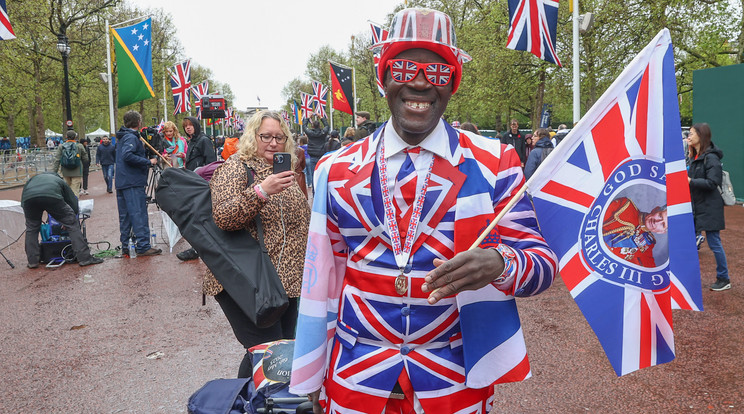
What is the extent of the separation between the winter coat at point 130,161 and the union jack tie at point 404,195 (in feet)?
26.2

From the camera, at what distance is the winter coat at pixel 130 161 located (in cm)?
899

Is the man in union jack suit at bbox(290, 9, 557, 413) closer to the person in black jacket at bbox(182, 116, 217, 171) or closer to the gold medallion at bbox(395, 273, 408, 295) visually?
the gold medallion at bbox(395, 273, 408, 295)

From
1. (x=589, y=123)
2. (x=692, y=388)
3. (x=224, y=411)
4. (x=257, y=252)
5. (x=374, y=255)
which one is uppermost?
(x=589, y=123)

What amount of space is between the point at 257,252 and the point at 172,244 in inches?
276

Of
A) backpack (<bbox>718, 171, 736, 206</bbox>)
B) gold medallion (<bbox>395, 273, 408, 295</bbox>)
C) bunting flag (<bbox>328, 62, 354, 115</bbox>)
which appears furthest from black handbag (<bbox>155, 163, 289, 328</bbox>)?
bunting flag (<bbox>328, 62, 354, 115</bbox>)

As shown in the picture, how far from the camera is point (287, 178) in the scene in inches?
131

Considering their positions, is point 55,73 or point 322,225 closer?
point 322,225

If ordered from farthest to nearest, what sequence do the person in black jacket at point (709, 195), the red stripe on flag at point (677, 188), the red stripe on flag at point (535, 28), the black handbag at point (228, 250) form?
the red stripe on flag at point (535, 28) < the person in black jacket at point (709, 195) < the black handbag at point (228, 250) < the red stripe on flag at point (677, 188)

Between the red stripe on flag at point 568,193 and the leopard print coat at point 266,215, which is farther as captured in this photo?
the leopard print coat at point 266,215

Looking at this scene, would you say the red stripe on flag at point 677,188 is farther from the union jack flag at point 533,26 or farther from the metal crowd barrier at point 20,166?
the metal crowd barrier at point 20,166

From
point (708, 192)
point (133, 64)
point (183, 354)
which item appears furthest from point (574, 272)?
point (133, 64)

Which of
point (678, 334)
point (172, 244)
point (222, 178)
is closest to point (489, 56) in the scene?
point (172, 244)

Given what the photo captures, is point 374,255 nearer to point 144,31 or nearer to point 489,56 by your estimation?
point 144,31

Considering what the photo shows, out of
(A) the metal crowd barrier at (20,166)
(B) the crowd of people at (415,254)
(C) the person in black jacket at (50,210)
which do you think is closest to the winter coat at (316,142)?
(C) the person in black jacket at (50,210)
